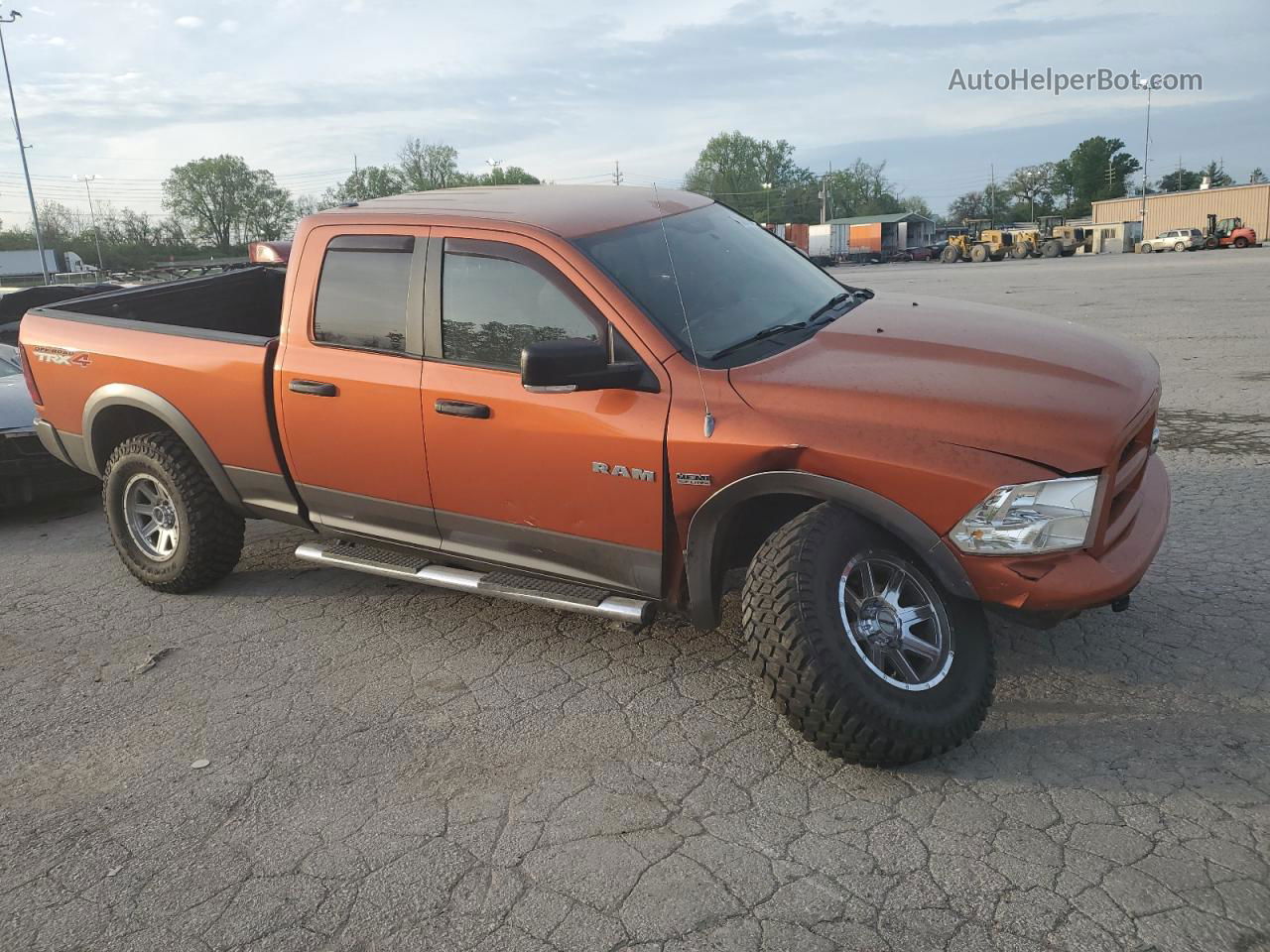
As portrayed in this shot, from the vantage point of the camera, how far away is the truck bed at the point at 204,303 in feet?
19.6

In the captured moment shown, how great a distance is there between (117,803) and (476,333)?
215 cm

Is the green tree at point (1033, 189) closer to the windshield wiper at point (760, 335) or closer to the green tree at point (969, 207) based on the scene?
the green tree at point (969, 207)

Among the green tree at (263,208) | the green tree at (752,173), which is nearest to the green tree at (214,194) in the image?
the green tree at (263,208)

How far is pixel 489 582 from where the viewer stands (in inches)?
163

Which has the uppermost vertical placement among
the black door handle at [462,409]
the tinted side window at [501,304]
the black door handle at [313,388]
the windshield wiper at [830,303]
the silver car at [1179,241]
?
the tinted side window at [501,304]

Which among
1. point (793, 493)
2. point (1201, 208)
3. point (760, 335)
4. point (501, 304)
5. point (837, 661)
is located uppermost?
point (501, 304)

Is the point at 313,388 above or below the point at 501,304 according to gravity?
below

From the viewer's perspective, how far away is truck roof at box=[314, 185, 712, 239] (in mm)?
4082

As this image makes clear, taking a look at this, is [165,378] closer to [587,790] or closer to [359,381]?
[359,381]

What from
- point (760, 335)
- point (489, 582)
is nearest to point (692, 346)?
point (760, 335)

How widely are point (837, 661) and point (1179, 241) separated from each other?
198ft

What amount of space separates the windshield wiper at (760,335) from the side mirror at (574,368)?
0.33m

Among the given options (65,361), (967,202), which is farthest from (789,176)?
(65,361)

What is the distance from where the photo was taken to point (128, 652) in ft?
15.2
